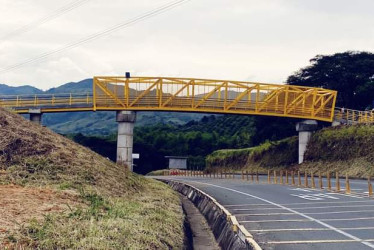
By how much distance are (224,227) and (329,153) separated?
41819 millimetres

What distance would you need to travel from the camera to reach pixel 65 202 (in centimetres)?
1496

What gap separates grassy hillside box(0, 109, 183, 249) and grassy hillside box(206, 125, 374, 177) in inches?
1194

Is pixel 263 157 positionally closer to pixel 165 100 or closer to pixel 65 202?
pixel 165 100

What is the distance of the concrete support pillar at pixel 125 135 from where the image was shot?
55.6 metres

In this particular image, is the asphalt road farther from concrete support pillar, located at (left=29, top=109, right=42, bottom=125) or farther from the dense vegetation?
the dense vegetation

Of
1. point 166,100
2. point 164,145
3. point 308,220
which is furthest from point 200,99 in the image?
point 164,145

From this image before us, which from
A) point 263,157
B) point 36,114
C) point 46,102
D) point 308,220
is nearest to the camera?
point 308,220

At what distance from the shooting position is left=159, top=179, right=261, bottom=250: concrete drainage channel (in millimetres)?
12070

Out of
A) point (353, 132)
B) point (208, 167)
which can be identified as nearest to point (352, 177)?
point (353, 132)

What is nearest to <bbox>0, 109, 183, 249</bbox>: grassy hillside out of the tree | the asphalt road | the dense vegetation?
the asphalt road

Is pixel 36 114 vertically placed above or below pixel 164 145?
above

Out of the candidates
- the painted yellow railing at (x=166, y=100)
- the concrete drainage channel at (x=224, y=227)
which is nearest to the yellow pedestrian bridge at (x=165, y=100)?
the painted yellow railing at (x=166, y=100)

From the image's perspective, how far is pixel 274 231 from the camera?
14.9 metres

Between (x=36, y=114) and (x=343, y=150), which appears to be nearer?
(x=343, y=150)
